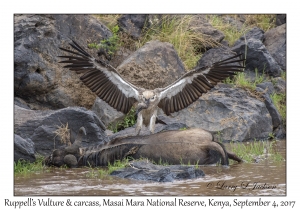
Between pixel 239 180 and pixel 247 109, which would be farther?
pixel 247 109

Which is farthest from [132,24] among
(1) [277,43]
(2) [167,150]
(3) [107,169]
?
(3) [107,169]

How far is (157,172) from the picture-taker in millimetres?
7059

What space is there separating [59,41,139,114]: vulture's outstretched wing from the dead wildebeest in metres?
1.49

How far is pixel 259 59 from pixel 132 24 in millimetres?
2814

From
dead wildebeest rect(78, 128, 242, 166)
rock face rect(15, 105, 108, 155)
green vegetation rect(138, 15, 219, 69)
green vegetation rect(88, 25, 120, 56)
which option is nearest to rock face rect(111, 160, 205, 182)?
dead wildebeest rect(78, 128, 242, 166)

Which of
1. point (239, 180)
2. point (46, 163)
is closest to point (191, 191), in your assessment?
point (239, 180)

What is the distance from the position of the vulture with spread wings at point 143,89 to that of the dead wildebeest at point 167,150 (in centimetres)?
106

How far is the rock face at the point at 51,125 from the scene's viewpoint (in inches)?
345

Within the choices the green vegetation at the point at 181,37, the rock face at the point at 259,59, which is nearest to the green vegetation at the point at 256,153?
the rock face at the point at 259,59

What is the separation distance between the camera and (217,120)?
10.9m

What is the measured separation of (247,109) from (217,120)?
0.62 m

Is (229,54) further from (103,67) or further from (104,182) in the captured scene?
(104,182)

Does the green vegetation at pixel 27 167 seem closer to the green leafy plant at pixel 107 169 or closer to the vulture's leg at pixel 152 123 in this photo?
the green leafy plant at pixel 107 169

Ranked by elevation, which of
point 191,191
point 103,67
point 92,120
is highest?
point 103,67
